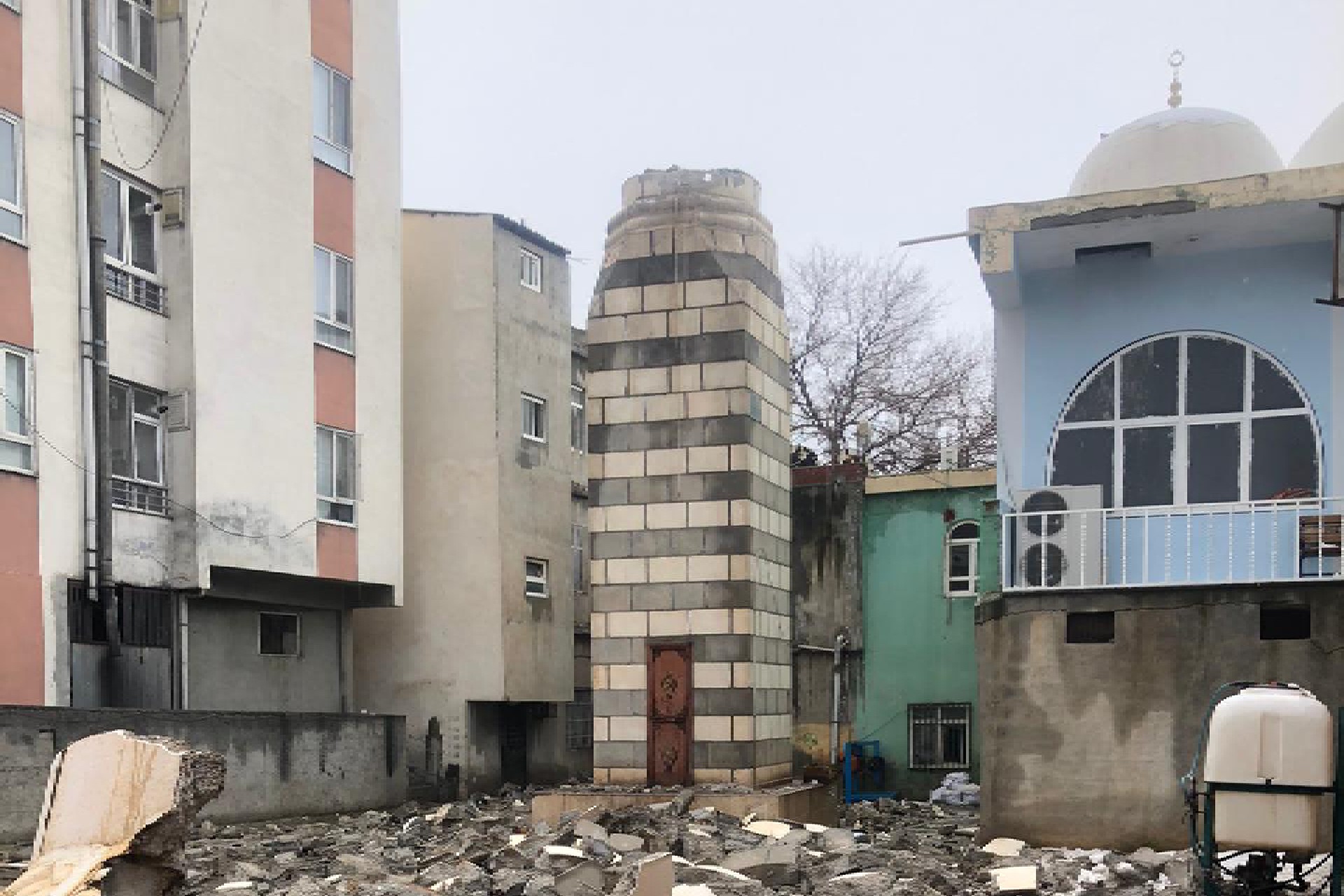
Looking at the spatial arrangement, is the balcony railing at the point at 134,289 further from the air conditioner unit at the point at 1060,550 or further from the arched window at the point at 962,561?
the arched window at the point at 962,561

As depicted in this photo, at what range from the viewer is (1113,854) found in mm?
10648

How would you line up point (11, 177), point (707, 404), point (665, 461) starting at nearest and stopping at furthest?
point (707, 404) < point (665, 461) < point (11, 177)

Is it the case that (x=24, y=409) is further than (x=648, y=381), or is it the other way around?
(x=24, y=409)

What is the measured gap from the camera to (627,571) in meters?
13.1

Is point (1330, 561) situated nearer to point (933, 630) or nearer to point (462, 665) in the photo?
point (933, 630)

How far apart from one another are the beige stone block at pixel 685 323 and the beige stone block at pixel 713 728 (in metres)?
3.73

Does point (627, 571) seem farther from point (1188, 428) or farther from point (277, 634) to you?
point (277, 634)

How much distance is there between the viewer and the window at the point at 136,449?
52.2 feet

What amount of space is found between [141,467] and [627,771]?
7510 mm

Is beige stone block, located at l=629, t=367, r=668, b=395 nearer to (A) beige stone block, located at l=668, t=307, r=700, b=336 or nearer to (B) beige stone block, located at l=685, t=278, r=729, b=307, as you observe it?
(A) beige stone block, located at l=668, t=307, r=700, b=336

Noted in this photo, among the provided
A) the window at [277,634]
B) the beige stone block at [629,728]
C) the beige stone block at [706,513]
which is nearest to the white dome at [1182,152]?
the beige stone block at [706,513]

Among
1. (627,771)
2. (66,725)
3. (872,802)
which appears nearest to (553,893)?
(627,771)

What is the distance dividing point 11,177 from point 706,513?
8519mm

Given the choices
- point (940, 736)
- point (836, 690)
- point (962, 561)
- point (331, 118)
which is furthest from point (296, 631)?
point (962, 561)
